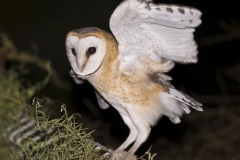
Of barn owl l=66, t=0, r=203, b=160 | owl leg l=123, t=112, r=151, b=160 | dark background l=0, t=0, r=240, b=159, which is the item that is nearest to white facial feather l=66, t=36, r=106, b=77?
barn owl l=66, t=0, r=203, b=160

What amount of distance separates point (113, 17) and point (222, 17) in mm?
1106

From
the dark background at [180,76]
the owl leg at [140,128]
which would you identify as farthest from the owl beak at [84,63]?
the dark background at [180,76]

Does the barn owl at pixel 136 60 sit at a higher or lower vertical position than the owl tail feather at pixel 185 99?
higher

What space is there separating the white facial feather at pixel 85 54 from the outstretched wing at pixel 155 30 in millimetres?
41

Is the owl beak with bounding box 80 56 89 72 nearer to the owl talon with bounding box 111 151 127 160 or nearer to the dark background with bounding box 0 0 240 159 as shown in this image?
the owl talon with bounding box 111 151 127 160

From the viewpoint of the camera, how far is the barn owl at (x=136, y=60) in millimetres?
907

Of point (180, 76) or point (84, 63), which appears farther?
point (180, 76)

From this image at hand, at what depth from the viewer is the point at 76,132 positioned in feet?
2.56

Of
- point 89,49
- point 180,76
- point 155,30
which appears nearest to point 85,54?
point 89,49

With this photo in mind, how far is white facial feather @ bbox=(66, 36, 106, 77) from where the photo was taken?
92 cm

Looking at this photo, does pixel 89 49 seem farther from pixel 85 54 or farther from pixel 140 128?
pixel 140 128

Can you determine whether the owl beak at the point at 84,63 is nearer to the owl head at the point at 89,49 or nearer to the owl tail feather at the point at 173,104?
the owl head at the point at 89,49

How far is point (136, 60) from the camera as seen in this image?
967 millimetres

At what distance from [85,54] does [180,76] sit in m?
0.83
